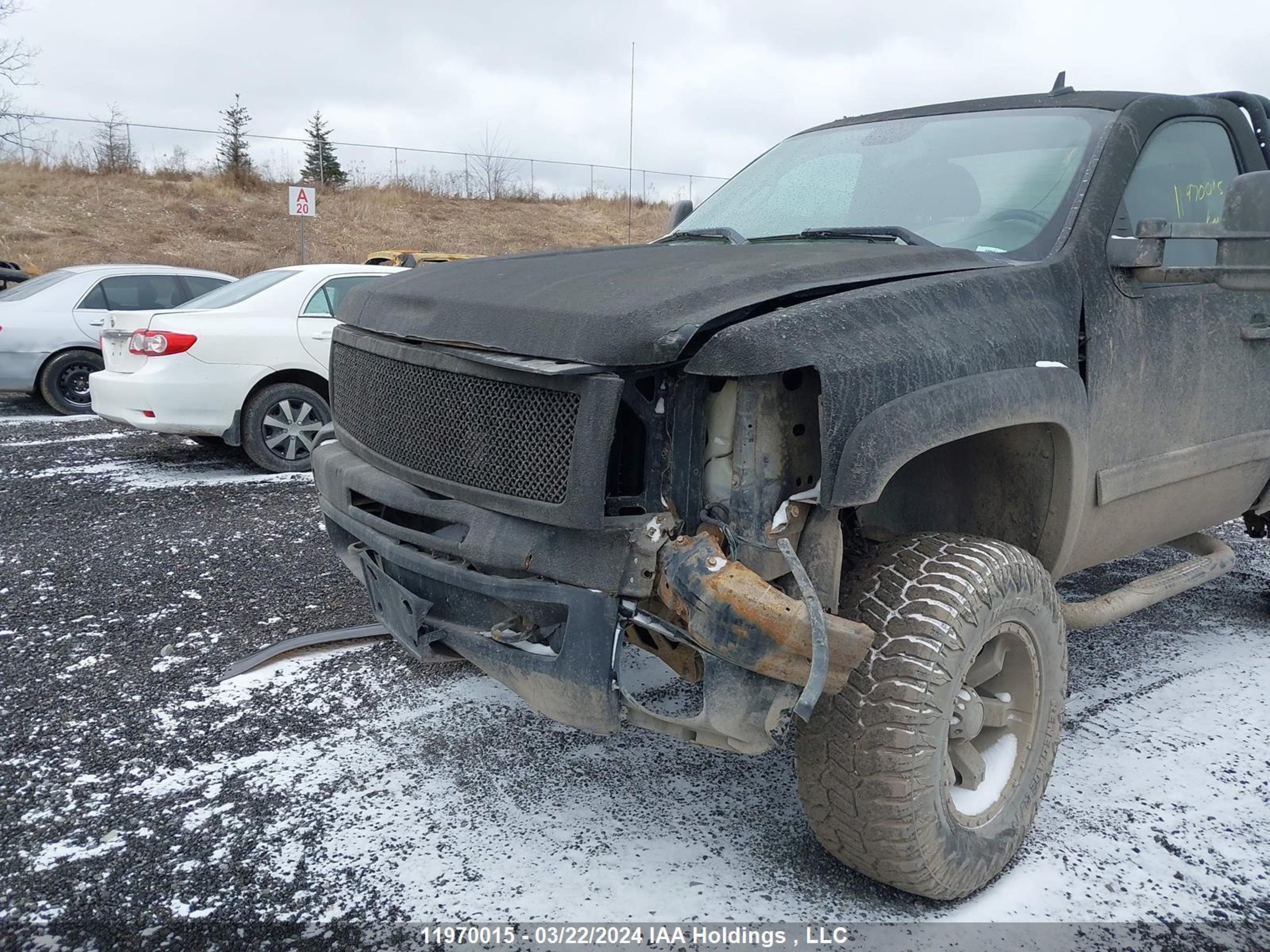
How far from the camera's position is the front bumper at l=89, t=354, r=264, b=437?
6.62m

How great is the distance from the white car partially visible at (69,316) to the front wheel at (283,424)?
9.94 ft

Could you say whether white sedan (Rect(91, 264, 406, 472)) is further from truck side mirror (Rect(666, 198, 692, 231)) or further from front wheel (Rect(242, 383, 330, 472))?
truck side mirror (Rect(666, 198, 692, 231))

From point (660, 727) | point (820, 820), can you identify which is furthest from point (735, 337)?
point (820, 820)

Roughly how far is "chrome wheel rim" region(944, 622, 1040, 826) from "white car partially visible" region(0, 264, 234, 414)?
886 cm

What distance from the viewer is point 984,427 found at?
7.54 ft

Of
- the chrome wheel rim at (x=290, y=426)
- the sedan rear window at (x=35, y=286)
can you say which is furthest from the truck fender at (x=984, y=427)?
the sedan rear window at (x=35, y=286)

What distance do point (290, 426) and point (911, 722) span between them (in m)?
6.01

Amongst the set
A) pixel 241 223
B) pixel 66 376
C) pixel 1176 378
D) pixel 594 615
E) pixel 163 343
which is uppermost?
pixel 241 223

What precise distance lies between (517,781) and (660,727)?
88 cm

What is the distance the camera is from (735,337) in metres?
1.98

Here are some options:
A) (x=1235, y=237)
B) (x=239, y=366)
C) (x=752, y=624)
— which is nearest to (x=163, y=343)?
(x=239, y=366)

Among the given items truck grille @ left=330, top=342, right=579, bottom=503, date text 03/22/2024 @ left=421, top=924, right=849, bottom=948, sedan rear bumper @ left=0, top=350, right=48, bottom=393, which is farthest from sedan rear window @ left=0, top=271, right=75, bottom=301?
date text 03/22/2024 @ left=421, top=924, right=849, bottom=948

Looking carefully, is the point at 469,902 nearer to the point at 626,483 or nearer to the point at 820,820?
the point at 820,820

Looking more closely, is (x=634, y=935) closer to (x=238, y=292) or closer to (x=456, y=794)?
(x=456, y=794)
